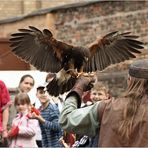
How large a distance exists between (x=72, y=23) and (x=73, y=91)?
12225 mm

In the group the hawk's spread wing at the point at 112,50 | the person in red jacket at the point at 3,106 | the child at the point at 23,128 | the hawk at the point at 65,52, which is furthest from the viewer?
the person in red jacket at the point at 3,106

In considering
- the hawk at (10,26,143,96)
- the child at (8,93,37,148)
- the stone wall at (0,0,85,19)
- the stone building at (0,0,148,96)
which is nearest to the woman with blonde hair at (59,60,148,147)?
the hawk at (10,26,143,96)

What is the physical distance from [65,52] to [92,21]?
31.1ft

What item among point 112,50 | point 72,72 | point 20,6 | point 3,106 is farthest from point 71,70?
point 20,6

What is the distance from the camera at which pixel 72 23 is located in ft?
53.0

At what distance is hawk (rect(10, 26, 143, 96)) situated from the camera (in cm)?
607

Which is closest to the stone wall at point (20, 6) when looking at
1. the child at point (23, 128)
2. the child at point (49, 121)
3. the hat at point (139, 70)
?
the child at point (49, 121)

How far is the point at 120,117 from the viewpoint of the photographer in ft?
12.4

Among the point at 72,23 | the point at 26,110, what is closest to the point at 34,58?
the point at 26,110

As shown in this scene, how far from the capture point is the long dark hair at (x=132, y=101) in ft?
12.2

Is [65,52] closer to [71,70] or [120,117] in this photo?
[71,70]

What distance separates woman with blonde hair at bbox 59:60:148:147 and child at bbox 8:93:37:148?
3686 mm

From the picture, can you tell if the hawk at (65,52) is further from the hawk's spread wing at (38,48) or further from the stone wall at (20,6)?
the stone wall at (20,6)

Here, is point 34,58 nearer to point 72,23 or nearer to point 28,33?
point 28,33
